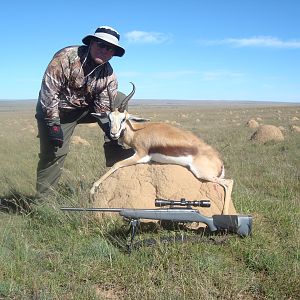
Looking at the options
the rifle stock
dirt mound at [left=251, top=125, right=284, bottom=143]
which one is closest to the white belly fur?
the rifle stock

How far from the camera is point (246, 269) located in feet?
14.7

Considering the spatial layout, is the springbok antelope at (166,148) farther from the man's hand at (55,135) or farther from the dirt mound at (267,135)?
the dirt mound at (267,135)

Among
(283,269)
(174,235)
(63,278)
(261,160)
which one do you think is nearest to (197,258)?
(174,235)

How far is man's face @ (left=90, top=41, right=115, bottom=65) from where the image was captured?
628 centimetres

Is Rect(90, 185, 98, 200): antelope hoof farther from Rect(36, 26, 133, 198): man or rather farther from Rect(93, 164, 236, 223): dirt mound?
Rect(36, 26, 133, 198): man

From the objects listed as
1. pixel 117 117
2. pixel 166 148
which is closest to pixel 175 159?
pixel 166 148

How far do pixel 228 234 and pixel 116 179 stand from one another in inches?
73.3

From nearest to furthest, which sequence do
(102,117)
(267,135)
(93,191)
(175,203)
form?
(175,203) < (93,191) < (102,117) < (267,135)

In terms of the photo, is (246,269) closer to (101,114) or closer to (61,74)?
(101,114)

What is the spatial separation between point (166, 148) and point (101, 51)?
68.9 inches

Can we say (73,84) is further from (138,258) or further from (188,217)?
(138,258)

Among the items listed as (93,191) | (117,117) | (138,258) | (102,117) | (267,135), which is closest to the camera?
(138,258)

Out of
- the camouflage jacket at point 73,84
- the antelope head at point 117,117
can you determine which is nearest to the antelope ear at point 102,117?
the antelope head at point 117,117

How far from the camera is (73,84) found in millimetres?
6574
